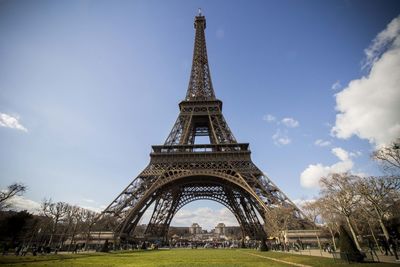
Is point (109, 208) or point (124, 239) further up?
point (109, 208)

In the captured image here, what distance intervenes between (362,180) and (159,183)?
92.9 ft

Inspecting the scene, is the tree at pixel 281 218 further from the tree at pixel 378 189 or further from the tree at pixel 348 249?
the tree at pixel 348 249

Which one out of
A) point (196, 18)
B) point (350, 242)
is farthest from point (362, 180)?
point (196, 18)

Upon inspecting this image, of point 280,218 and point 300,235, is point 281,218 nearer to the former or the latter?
point 280,218

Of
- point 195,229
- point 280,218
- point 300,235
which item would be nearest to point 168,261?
point 280,218

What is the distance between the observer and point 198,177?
39.4 m

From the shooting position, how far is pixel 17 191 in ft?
89.2

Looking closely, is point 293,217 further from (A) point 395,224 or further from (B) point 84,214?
(B) point 84,214

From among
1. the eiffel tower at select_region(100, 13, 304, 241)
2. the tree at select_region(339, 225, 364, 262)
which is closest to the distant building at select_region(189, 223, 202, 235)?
the eiffel tower at select_region(100, 13, 304, 241)

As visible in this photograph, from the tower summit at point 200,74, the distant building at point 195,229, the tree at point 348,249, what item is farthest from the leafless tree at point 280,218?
the distant building at point 195,229

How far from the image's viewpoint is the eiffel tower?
34.7 m

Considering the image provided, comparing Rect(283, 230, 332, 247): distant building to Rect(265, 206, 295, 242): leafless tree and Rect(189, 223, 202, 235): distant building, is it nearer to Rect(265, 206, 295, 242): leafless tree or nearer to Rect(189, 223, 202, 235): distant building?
Rect(265, 206, 295, 242): leafless tree

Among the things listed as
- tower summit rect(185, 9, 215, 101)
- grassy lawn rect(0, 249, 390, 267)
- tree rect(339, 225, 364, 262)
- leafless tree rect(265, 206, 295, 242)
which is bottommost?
grassy lawn rect(0, 249, 390, 267)

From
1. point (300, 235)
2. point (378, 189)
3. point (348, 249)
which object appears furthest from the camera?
point (300, 235)
